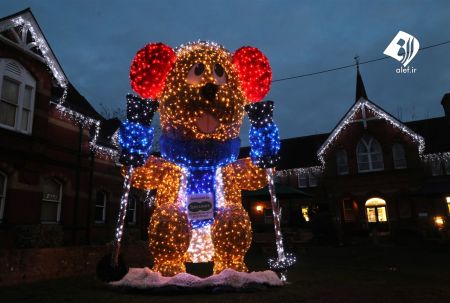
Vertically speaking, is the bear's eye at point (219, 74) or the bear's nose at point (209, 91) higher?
the bear's eye at point (219, 74)

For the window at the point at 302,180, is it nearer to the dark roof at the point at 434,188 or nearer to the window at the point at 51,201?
the dark roof at the point at 434,188

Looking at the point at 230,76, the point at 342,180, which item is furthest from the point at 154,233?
the point at 342,180

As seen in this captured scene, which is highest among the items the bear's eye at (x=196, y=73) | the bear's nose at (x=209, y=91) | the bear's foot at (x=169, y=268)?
the bear's eye at (x=196, y=73)

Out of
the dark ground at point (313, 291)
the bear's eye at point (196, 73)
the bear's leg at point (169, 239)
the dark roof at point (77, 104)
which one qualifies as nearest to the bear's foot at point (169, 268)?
the bear's leg at point (169, 239)

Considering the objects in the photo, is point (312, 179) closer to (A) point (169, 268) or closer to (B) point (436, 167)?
(B) point (436, 167)

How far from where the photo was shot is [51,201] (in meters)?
11.8

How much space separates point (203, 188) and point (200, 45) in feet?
7.52

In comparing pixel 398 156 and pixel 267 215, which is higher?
pixel 398 156

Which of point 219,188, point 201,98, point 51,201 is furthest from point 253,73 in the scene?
point 51,201

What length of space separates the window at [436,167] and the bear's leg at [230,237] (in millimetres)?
18775

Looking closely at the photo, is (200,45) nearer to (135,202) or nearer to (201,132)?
(201,132)

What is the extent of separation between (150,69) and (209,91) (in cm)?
108

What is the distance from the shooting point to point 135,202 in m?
16.5

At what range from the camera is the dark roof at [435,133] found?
20.7m
